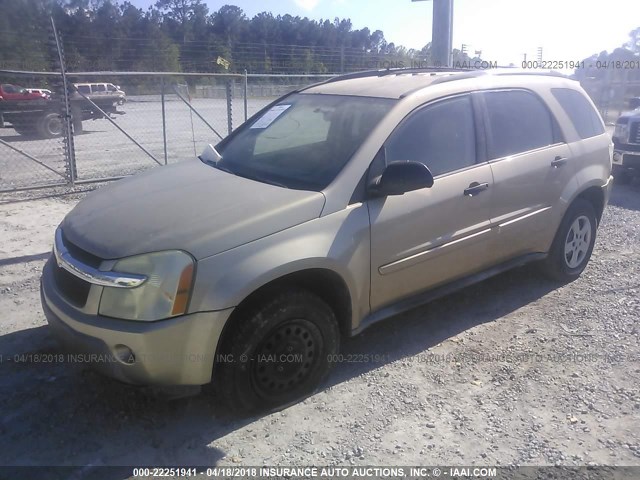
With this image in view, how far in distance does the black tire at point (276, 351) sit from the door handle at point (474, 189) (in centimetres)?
139

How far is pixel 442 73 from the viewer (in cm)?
461

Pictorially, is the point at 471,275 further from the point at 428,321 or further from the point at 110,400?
the point at 110,400

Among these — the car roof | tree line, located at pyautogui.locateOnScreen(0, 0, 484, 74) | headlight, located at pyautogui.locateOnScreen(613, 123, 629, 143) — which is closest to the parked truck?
tree line, located at pyautogui.locateOnScreen(0, 0, 484, 74)

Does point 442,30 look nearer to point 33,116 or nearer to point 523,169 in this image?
point 523,169

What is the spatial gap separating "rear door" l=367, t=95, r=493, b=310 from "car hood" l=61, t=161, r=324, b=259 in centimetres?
59

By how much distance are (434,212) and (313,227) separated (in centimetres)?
100

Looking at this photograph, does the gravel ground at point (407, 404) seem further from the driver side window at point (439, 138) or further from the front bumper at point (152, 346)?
the driver side window at point (439, 138)

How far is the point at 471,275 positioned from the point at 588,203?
1691mm

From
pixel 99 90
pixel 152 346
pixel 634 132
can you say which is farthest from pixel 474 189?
pixel 99 90

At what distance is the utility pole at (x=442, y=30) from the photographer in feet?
30.0

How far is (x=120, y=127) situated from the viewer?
10867 millimetres

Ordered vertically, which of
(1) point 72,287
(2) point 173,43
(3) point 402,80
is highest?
(2) point 173,43

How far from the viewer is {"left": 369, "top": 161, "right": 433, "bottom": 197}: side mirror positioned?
3.54 m

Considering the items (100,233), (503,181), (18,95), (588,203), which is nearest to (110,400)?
(100,233)
